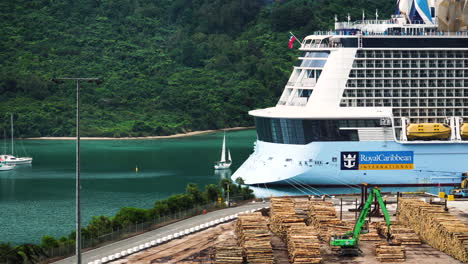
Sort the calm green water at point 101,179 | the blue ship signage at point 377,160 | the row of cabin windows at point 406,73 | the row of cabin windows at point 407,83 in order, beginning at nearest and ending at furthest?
the calm green water at point 101,179
the blue ship signage at point 377,160
the row of cabin windows at point 407,83
the row of cabin windows at point 406,73

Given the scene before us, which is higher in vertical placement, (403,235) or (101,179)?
(101,179)

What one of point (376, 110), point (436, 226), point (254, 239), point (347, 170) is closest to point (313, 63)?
point (376, 110)

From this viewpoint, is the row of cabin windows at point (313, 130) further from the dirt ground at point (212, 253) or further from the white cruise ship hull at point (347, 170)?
the dirt ground at point (212, 253)

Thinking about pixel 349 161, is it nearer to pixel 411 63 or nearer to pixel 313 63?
pixel 313 63

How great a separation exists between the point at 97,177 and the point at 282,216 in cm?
4861

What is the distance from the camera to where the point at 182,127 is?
593 feet

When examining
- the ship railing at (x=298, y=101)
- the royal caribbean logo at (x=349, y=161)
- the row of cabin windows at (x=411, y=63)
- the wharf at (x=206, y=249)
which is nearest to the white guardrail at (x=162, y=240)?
the wharf at (x=206, y=249)

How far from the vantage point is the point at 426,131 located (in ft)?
290

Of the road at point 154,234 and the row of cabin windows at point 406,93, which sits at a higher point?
the row of cabin windows at point 406,93

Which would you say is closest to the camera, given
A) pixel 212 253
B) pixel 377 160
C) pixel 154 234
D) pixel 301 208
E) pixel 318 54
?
pixel 212 253

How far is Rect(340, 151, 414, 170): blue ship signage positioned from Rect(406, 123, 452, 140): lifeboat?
5.05 feet

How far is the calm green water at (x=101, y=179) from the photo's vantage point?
279 feet

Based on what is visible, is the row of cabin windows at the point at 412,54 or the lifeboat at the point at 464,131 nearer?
the lifeboat at the point at 464,131

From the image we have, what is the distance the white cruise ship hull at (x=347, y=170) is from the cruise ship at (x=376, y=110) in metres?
0.08
